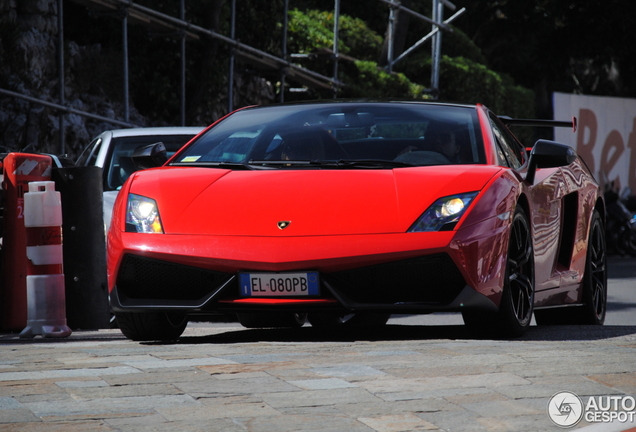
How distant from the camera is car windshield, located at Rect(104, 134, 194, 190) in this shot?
9922 mm

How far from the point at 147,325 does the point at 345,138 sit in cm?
148

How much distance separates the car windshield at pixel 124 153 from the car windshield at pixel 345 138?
319cm

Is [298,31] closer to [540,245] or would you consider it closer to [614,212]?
[614,212]

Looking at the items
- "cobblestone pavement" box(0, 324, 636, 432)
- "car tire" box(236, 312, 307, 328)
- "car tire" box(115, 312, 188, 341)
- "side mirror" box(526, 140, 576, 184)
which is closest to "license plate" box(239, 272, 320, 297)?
"cobblestone pavement" box(0, 324, 636, 432)

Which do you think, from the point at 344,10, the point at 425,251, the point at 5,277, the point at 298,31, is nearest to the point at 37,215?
the point at 5,277

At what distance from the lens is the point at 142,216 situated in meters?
5.82

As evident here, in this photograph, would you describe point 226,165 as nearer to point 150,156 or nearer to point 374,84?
point 150,156

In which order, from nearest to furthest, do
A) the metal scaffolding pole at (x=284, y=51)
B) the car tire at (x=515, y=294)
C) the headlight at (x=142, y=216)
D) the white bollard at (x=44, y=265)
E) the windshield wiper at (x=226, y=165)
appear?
the headlight at (x=142, y=216) → the car tire at (x=515, y=294) → the windshield wiper at (x=226, y=165) → the white bollard at (x=44, y=265) → the metal scaffolding pole at (x=284, y=51)

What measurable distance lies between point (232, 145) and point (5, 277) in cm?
198

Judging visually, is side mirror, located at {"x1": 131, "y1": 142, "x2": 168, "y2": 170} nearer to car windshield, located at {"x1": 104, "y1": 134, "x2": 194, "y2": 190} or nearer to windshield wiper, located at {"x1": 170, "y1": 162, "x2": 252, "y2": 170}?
windshield wiper, located at {"x1": 170, "y1": 162, "x2": 252, "y2": 170}

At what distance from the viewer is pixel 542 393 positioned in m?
4.00

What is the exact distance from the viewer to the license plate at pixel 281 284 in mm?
5512

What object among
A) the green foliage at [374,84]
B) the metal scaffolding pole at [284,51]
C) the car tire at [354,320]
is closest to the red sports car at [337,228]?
the car tire at [354,320]

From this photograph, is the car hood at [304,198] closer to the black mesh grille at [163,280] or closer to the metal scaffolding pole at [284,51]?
the black mesh grille at [163,280]
